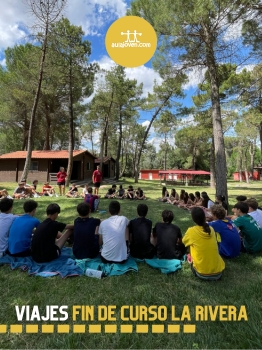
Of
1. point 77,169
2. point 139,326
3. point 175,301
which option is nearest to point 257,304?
point 175,301

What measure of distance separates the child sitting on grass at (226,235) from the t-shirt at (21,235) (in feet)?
9.47

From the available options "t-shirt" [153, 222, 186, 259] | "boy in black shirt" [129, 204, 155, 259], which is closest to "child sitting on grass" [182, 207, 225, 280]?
"t-shirt" [153, 222, 186, 259]

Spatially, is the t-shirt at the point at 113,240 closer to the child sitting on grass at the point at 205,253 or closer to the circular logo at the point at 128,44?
the child sitting on grass at the point at 205,253

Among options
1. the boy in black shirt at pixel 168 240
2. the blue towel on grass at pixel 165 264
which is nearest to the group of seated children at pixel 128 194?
the boy in black shirt at pixel 168 240

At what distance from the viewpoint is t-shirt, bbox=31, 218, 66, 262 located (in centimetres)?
310

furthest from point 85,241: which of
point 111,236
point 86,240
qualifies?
point 111,236

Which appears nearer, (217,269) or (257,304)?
(257,304)

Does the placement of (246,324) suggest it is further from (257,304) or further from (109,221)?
(109,221)

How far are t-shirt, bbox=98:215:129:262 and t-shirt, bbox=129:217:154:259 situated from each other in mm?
246

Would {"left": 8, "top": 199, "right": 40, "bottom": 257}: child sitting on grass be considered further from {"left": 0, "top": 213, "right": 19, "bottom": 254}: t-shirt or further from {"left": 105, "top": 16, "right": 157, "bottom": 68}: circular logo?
{"left": 105, "top": 16, "right": 157, "bottom": 68}: circular logo

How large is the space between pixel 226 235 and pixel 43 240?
9.24ft

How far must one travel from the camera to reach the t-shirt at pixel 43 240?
3.10 metres

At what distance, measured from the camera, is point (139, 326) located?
1.97 metres

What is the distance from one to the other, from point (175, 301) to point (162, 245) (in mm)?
1033
